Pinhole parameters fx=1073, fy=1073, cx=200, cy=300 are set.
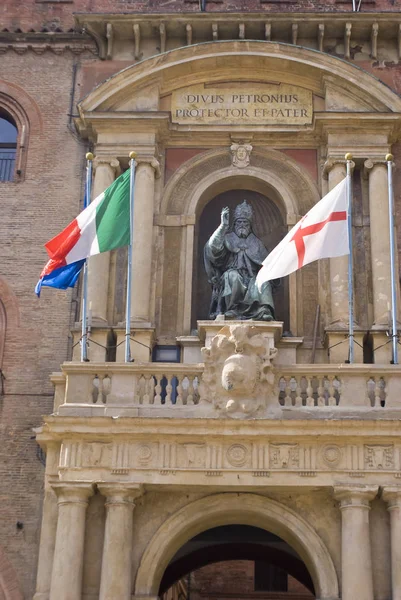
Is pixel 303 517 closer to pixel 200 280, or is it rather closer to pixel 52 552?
pixel 52 552

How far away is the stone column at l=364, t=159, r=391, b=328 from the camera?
61.1ft

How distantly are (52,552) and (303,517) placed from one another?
3.91m

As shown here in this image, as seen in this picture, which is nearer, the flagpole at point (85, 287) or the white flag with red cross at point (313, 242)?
the white flag with red cross at point (313, 242)

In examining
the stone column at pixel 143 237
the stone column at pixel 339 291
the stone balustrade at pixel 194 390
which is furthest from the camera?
the stone column at pixel 143 237

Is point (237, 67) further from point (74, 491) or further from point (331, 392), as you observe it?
point (74, 491)

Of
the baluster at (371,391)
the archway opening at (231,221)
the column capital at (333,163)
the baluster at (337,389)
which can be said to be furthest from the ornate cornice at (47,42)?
the baluster at (371,391)

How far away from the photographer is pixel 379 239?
62.8 ft

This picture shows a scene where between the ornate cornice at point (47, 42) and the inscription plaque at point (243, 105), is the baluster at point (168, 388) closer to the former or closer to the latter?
the inscription plaque at point (243, 105)

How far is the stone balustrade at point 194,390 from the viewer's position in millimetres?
16656

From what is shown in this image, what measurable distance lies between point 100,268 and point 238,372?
155 inches

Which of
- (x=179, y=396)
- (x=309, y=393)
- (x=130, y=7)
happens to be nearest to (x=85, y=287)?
(x=179, y=396)

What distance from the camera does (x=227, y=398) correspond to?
16.6 meters

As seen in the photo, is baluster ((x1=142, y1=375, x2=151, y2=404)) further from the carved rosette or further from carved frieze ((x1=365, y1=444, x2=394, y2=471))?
carved frieze ((x1=365, y1=444, x2=394, y2=471))

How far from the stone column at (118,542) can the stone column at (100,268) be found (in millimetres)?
3543
